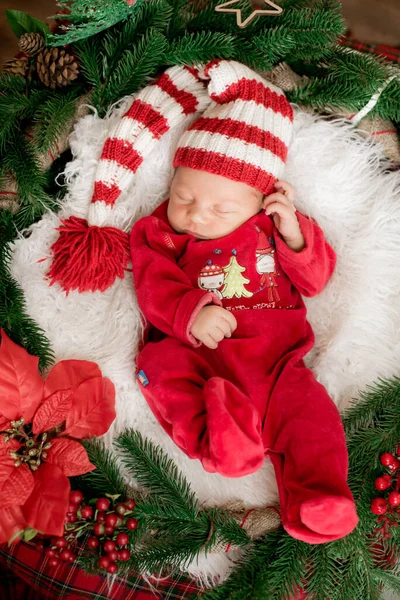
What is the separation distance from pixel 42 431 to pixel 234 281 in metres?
0.53

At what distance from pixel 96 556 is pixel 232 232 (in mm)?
751

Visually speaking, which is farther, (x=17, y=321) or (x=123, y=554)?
(x=17, y=321)

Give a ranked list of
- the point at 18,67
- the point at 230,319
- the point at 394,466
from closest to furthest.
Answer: the point at 394,466, the point at 230,319, the point at 18,67

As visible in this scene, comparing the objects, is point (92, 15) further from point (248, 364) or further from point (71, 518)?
point (71, 518)

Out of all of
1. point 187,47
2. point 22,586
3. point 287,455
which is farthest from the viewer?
point 22,586

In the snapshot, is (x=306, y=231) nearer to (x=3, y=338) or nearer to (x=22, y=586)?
(x=3, y=338)

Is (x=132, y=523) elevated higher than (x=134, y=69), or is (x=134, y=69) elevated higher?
(x=134, y=69)

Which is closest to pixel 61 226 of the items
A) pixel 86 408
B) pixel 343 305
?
pixel 86 408

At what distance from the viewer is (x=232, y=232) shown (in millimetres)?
1212

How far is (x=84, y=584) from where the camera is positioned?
114cm

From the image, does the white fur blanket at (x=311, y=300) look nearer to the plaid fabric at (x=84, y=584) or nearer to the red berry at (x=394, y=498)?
the plaid fabric at (x=84, y=584)

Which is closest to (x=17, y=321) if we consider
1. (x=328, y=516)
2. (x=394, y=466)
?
(x=328, y=516)

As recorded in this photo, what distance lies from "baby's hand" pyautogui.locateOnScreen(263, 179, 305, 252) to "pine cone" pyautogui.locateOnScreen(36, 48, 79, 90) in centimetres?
54

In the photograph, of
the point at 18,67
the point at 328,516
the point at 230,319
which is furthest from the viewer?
the point at 18,67
